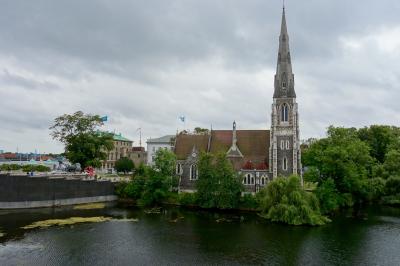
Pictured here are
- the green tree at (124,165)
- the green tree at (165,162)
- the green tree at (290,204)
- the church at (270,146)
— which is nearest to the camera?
the green tree at (290,204)

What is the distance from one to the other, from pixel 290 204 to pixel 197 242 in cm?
1776

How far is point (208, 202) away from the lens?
64.3 m

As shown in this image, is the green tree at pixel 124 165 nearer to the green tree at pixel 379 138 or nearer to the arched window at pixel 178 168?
the arched window at pixel 178 168

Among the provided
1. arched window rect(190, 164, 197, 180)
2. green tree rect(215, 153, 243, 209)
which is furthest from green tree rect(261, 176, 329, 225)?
arched window rect(190, 164, 197, 180)

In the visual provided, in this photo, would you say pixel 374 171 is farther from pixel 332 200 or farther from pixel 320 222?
pixel 320 222

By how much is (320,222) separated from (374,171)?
33559 mm

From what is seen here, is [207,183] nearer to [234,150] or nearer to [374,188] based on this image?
[234,150]

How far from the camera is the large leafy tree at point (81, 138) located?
263 feet

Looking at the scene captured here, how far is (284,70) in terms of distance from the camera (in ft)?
236

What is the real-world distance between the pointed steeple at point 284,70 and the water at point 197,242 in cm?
2618

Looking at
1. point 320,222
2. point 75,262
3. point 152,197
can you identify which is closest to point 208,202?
point 152,197

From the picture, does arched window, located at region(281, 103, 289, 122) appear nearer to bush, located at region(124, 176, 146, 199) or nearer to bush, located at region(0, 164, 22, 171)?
bush, located at region(124, 176, 146, 199)

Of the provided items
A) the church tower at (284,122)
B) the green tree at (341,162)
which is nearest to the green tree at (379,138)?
the green tree at (341,162)

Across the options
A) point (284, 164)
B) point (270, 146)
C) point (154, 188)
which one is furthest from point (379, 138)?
point (154, 188)
